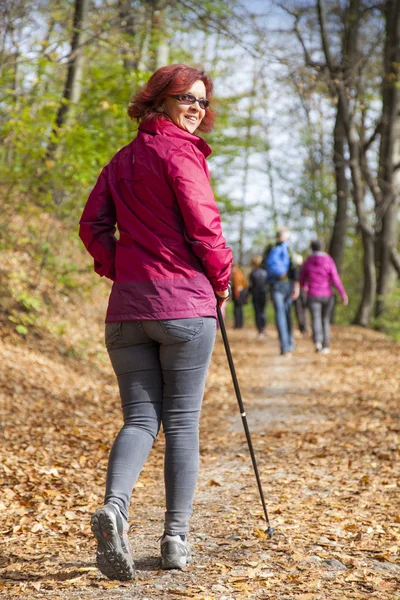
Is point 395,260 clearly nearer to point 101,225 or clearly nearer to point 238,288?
point 238,288

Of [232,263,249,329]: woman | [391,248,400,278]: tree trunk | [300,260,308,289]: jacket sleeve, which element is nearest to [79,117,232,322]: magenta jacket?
[300,260,308,289]: jacket sleeve

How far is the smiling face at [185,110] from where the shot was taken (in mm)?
3209

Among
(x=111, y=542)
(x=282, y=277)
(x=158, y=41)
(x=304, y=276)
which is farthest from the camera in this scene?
(x=304, y=276)

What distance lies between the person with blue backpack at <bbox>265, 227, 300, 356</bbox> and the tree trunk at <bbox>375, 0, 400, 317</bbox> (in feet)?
19.9

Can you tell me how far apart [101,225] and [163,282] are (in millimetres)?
470

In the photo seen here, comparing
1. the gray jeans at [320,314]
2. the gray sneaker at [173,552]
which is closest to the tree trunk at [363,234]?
the gray jeans at [320,314]

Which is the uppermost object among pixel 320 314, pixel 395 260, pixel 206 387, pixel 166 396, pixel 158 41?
pixel 158 41

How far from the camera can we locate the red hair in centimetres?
317

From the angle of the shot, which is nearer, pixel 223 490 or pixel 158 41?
pixel 223 490

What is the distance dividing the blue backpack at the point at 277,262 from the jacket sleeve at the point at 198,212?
946cm

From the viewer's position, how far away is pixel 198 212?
2.94 m

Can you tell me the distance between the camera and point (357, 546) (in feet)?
11.9

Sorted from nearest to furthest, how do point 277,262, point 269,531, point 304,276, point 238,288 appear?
point 269,531 → point 277,262 → point 304,276 → point 238,288

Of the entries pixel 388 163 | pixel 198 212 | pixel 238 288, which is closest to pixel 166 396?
pixel 198 212
